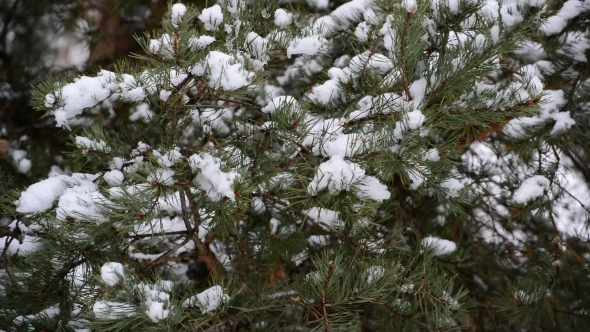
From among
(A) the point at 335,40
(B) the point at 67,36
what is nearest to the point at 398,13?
(A) the point at 335,40

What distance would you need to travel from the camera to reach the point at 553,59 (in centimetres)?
220

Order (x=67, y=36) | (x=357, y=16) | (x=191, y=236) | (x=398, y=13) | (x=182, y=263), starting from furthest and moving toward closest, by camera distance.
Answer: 1. (x=67, y=36)
2. (x=182, y=263)
3. (x=357, y=16)
4. (x=191, y=236)
5. (x=398, y=13)

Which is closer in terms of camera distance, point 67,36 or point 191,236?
point 191,236

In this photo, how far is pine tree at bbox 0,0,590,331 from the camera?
48.3 inches

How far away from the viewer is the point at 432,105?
4.31 ft

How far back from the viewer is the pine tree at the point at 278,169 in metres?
1.23

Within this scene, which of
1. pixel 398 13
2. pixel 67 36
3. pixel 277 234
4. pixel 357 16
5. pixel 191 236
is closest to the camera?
pixel 398 13

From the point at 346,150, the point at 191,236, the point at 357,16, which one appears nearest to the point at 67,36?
the point at 357,16

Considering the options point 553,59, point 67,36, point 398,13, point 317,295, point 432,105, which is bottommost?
point 317,295

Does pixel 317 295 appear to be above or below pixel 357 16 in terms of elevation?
below

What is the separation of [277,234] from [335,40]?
34.3 inches

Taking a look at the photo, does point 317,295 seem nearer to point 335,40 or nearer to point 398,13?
point 398,13

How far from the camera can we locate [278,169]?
1.42m

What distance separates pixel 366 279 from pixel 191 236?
1.61 feet
